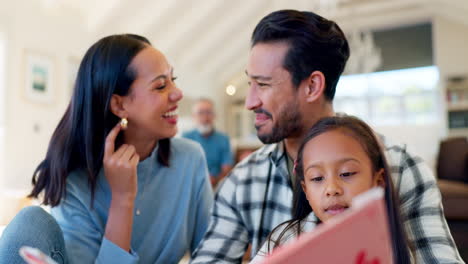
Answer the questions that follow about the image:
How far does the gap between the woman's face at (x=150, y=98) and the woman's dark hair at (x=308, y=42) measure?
368 mm

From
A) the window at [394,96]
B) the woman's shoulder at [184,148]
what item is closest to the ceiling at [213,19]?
the window at [394,96]

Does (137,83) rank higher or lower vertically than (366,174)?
higher

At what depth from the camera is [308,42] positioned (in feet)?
4.20

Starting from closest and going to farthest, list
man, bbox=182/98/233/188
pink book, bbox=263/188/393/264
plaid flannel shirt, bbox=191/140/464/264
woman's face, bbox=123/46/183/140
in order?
pink book, bbox=263/188/393/264
plaid flannel shirt, bbox=191/140/464/264
woman's face, bbox=123/46/183/140
man, bbox=182/98/233/188

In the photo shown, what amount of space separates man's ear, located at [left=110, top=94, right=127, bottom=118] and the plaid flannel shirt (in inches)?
16.6

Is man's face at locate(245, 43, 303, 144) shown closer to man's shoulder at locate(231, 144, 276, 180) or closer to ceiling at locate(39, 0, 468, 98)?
man's shoulder at locate(231, 144, 276, 180)

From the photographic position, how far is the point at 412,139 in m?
7.91

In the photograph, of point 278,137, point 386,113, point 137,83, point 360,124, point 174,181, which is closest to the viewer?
point 360,124

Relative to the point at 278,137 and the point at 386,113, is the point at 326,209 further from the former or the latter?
the point at 386,113

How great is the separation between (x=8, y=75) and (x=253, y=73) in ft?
12.5

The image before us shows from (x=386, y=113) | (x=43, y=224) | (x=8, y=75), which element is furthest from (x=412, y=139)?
(x=43, y=224)

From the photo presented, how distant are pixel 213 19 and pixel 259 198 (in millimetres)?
6010

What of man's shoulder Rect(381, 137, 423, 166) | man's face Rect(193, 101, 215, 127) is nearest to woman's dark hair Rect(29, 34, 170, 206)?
man's shoulder Rect(381, 137, 423, 166)

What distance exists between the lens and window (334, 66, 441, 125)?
807cm
